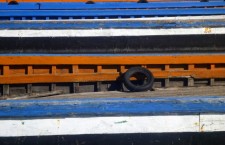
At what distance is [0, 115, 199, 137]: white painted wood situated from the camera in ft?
7.11

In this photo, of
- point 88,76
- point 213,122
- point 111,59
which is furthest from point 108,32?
point 213,122

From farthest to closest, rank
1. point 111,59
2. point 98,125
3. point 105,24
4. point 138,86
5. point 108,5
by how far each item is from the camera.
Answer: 1. point 108,5
2. point 105,24
3. point 111,59
4. point 138,86
5. point 98,125

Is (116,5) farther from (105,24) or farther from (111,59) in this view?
(111,59)

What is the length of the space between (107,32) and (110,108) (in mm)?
1478

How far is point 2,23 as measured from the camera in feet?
11.4

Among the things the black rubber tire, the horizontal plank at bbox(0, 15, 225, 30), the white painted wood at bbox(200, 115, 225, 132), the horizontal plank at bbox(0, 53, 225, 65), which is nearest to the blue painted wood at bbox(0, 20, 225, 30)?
the horizontal plank at bbox(0, 15, 225, 30)

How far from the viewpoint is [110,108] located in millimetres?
2227

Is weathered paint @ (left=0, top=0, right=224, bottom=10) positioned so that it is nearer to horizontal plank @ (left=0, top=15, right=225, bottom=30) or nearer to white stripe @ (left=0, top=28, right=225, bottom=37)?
horizontal plank @ (left=0, top=15, right=225, bottom=30)

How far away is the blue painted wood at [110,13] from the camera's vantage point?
13.3ft

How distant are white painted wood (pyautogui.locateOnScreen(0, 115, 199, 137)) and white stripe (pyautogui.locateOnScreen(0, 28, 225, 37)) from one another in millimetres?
1527

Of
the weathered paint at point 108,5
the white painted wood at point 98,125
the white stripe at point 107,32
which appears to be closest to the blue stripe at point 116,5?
the weathered paint at point 108,5

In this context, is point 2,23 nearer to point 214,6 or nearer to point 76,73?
point 76,73

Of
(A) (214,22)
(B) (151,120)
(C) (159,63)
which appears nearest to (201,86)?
(C) (159,63)

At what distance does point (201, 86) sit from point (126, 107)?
5.35ft
